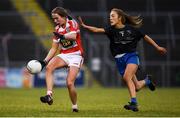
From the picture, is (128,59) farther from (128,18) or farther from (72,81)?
(72,81)

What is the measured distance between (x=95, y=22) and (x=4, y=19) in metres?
4.50

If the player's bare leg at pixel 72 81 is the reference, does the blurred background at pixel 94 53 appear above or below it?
below

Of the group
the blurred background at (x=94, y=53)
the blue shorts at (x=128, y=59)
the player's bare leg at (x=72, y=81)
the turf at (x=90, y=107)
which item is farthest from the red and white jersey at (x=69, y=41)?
the blurred background at (x=94, y=53)

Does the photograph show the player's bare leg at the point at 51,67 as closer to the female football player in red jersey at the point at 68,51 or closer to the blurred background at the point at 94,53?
the female football player in red jersey at the point at 68,51

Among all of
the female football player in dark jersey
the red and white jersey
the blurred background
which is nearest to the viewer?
the red and white jersey

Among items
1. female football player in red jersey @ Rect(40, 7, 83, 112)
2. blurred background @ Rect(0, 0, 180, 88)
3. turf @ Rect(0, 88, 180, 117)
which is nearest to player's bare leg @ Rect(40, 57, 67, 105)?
female football player in red jersey @ Rect(40, 7, 83, 112)

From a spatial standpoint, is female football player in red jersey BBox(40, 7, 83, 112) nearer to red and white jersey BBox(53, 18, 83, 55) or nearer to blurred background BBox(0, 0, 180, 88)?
red and white jersey BBox(53, 18, 83, 55)

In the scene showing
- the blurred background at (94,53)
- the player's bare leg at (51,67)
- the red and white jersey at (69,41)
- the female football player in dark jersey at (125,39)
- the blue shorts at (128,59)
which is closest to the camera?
the player's bare leg at (51,67)

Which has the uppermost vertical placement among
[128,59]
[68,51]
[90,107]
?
[68,51]

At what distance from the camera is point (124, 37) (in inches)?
491

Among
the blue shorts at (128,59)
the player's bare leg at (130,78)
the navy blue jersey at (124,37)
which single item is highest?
the navy blue jersey at (124,37)

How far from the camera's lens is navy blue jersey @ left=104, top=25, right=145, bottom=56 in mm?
12445

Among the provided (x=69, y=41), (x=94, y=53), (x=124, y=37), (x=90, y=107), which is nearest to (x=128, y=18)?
(x=124, y=37)

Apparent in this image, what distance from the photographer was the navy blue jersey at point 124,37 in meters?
12.4
